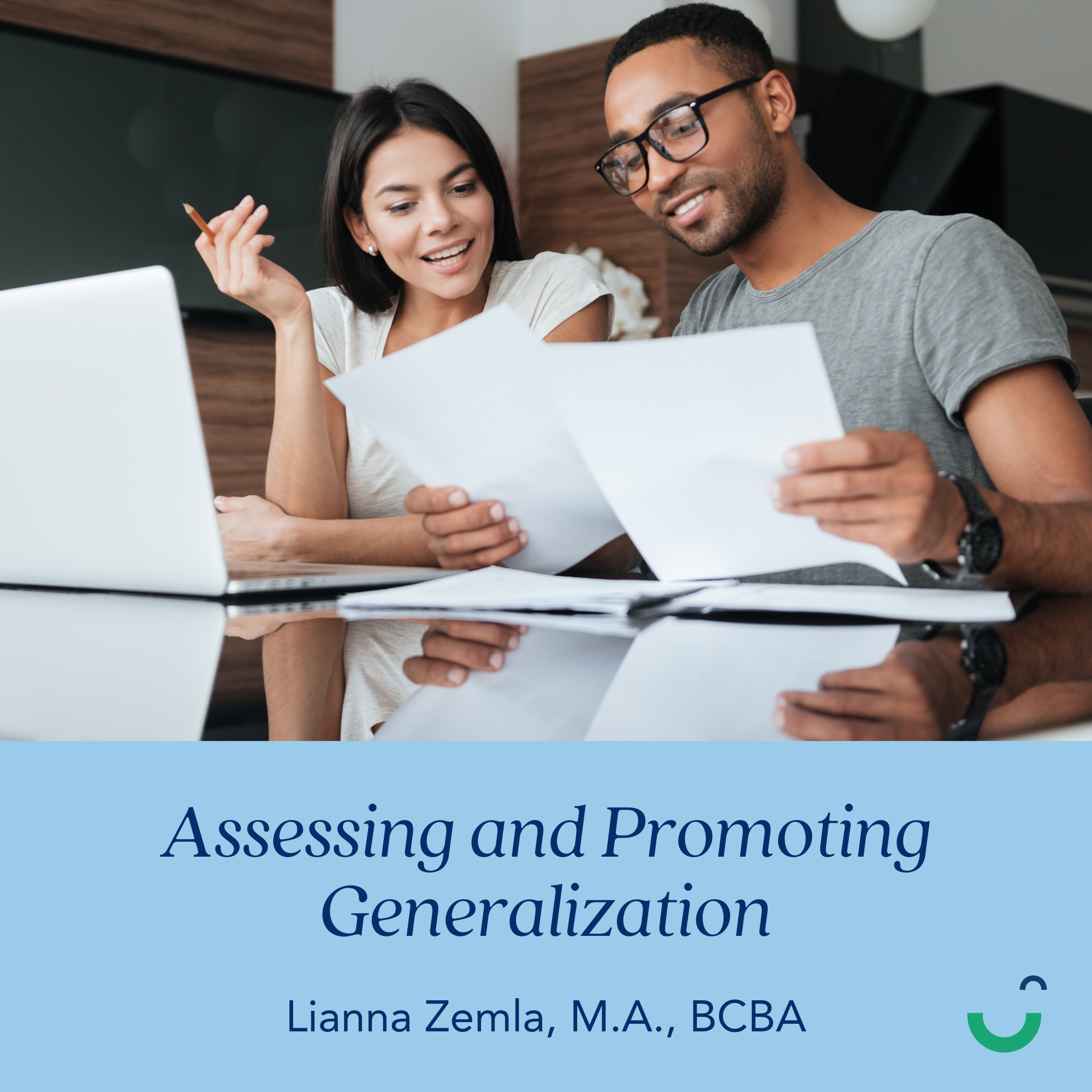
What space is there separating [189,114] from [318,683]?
277cm

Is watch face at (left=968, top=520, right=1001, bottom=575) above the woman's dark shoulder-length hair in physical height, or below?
below

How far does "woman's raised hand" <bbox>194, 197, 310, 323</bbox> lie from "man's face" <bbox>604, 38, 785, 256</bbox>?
0.42m

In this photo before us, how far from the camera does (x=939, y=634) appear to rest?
0.54 metres

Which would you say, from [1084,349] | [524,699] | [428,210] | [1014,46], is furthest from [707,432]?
[1014,46]

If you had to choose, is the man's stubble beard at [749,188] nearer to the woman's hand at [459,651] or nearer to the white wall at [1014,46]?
the woman's hand at [459,651]

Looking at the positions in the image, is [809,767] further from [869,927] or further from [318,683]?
[318,683]

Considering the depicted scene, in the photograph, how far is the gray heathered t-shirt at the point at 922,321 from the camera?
0.93 metres

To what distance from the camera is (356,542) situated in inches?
44.7

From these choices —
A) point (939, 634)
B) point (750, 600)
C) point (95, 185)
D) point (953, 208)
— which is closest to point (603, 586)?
point (750, 600)

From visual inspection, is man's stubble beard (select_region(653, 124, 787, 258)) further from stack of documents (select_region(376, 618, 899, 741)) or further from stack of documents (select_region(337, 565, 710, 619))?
stack of documents (select_region(376, 618, 899, 741))

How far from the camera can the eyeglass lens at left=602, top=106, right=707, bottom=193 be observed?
1163mm

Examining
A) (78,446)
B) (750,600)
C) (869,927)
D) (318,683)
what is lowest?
(869,927)

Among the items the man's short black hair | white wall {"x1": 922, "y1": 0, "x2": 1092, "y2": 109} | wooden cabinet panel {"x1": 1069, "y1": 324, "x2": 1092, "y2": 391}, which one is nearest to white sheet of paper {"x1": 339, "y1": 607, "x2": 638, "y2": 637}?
the man's short black hair

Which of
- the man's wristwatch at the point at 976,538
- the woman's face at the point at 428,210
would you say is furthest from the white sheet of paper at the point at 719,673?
the woman's face at the point at 428,210
